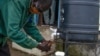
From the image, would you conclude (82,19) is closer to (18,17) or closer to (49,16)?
(18,17)

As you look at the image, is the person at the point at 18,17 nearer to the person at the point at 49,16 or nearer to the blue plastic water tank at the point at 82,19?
the blue plastic water tank at the point at 82,19

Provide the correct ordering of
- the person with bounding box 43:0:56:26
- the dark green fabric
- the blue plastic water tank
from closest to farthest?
1. the dark green fabric
2. the blue plastic water tank
3. the person with bounding box 43:0:56:26

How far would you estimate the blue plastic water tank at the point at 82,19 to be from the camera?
5.74 meters

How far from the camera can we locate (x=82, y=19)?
18.9 ft

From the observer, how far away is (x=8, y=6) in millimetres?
3342

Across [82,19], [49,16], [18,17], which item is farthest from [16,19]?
[49,16]

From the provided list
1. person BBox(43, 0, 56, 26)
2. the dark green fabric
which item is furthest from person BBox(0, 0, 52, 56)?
person BBox(43, 0, 56, 26)

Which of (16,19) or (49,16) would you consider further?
(49,16)

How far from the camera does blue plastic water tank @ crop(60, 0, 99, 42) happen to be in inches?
226

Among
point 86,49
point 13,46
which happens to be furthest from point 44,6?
point 13,46

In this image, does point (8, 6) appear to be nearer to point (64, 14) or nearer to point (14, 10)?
point (14, 10)

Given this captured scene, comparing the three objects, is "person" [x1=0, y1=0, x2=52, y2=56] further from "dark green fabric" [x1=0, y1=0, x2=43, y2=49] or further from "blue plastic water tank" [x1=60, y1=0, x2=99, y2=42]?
"blue plastic water tank" [x1=60, y1=0, x2=99, y2=42]

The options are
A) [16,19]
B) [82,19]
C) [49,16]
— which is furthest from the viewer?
[49,16]

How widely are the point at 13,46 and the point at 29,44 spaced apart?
128 inches
